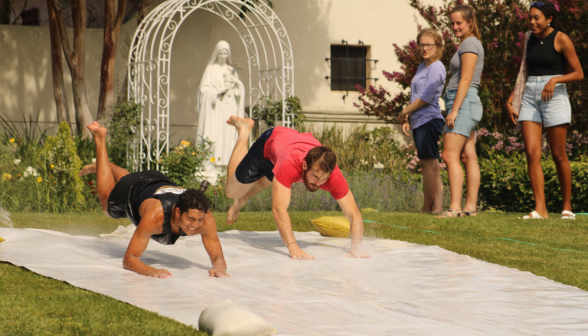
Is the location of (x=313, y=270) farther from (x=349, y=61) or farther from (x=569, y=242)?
(x=349, y=61)

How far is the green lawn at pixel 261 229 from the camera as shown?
2.60 metres

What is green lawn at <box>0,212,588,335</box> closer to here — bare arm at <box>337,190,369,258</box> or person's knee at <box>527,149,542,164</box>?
person's knee at <box>527,149,542,164</box>

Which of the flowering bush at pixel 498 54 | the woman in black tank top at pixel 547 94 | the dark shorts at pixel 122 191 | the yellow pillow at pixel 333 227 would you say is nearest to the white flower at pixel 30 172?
the dark shorts at pixel 122 191

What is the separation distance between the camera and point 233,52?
12.5m

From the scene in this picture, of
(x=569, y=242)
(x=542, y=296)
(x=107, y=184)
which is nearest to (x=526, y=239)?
(x=569, y=242)

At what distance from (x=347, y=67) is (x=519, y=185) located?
19.5 feet

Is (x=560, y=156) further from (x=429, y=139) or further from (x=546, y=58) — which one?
(x=429, y=139)

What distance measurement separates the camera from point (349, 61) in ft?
43.6

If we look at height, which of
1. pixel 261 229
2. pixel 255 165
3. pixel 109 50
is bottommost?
pixel 261 229

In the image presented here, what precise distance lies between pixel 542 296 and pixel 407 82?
24.4 ft

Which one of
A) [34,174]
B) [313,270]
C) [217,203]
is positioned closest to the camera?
[313,270]

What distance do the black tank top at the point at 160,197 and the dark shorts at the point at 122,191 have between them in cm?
14

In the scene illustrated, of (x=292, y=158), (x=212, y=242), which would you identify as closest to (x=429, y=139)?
(x=292, y=158)

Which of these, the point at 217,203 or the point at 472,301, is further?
the point at 217,203
